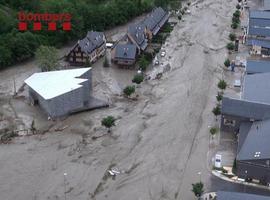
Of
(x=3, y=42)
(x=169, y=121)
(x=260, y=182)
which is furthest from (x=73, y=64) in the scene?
(x=260, y=182)

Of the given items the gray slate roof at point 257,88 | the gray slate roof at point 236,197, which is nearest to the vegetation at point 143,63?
the gray slate roof at point 257,88

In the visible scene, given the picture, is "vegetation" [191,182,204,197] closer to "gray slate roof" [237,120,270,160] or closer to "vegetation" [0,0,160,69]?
"gray slate roof" [237,120,270,160]

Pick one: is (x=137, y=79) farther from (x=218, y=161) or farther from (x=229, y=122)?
(x=218, y=161)

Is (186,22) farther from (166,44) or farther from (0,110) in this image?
(0,110)

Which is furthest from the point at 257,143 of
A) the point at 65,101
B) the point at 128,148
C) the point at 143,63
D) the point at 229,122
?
the point at 143,63

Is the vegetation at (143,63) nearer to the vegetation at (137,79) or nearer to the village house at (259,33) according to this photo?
the vegetation at (137,79)

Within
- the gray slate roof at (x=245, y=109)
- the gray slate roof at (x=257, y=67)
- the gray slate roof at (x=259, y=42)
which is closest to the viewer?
the gray slate roof at (x=245, y=109)

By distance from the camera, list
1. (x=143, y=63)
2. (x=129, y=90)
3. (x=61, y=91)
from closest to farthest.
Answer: (x=61, y=91) → (x=129, y=90) → (x=143, y=63)
